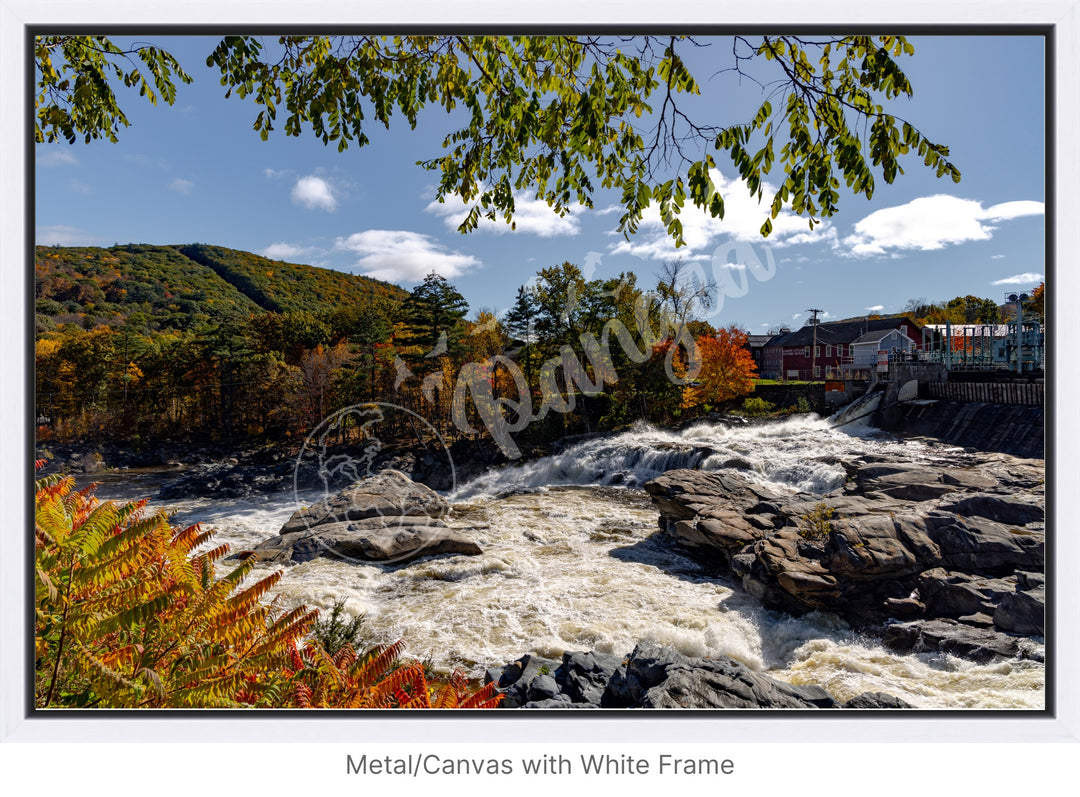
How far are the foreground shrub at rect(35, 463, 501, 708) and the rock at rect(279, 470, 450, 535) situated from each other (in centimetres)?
244

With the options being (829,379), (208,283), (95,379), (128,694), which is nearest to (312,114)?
(208,283)

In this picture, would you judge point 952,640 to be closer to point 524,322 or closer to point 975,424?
point 975,424

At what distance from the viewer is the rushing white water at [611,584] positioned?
2.49 m

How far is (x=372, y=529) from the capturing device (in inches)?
174

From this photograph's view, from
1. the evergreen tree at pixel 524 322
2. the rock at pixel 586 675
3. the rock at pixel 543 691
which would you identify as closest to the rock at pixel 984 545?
the rock at pixel 586 675

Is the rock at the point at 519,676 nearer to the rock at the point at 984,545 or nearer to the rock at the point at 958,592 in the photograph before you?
the rock at the point at 958,592

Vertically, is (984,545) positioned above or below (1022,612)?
above

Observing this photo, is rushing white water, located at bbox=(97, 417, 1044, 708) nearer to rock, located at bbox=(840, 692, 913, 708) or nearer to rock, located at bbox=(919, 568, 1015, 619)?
rock, located at bbox=(840, 692, 913, 708)

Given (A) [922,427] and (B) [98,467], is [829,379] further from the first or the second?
(B) [98,467]

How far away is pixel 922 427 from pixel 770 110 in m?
2.74

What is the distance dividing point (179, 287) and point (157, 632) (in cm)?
250

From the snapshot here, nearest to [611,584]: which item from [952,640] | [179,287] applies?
[952,640]
